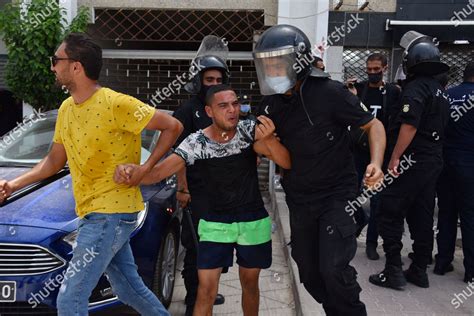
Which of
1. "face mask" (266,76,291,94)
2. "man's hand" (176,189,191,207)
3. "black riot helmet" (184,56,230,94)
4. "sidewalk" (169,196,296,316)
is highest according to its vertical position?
"face mask" (266,76,291,94)

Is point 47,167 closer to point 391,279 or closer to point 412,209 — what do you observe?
point 391,279

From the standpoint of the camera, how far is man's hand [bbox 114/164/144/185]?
8.75 ft

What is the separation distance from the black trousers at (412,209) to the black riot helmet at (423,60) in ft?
2.40

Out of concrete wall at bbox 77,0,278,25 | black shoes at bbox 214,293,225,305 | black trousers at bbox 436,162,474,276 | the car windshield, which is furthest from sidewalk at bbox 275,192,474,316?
concrete wall at bbox 77,0,278,25

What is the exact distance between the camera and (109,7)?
27.0 ft

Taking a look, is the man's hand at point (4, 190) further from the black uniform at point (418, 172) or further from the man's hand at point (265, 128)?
the black uniform at point (418, 172)

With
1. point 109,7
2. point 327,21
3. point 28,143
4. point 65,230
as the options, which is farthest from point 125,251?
point 109,7

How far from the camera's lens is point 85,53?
269 centimetres

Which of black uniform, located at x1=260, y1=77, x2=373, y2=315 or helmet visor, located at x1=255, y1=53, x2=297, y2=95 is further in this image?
black uniform, located at x1=260, y1=77, x2=373, y2=315

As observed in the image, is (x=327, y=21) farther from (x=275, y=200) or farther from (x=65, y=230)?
(x=65, y=230)

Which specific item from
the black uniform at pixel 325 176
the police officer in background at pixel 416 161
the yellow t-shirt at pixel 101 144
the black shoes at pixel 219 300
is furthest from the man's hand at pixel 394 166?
the yellow t-shirt at pixel 101 144

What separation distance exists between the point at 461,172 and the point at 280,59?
2341mm

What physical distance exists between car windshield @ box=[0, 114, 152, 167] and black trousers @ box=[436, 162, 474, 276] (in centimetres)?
268

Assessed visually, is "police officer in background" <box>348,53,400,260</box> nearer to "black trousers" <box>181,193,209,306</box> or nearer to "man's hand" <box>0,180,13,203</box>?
"black trousers" <box>181,193,209,306</box>
